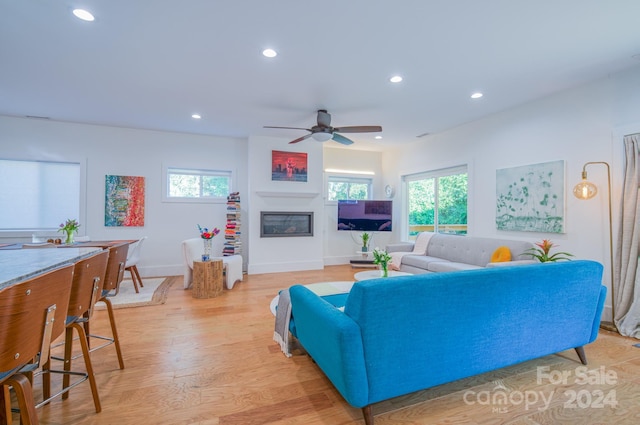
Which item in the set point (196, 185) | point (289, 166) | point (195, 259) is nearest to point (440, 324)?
point (195, 259)

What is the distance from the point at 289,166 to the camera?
593 cm

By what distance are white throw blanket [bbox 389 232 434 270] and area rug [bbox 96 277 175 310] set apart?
3.75m

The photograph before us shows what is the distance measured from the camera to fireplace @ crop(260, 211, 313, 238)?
5836 millimetres

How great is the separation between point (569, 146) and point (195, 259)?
5.48 meters

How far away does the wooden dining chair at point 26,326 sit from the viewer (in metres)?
0.93

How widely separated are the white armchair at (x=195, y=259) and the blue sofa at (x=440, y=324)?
9.00 feet

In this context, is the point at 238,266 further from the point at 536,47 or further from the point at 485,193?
the point at 536,47

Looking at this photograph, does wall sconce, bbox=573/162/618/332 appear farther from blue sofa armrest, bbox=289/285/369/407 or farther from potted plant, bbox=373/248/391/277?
blue sofa armrest, bbox=289/285/369/407

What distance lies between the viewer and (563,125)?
3678 millimetres

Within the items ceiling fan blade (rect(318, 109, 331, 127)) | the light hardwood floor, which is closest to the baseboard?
the light hardwood floor

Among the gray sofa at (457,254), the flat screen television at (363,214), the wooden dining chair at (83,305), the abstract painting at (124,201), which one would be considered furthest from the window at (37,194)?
the gray sofa at (457,254)

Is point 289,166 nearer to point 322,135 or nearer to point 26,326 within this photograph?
point 322,135

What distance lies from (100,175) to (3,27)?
3.19 m

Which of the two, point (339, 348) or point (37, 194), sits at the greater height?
point (37, 194)
